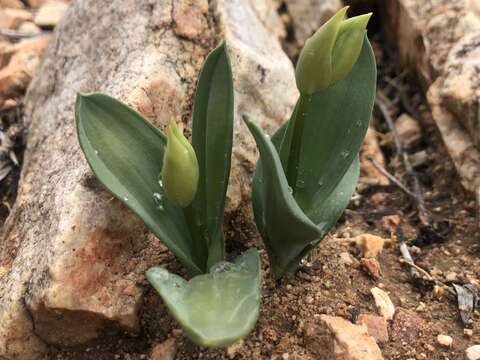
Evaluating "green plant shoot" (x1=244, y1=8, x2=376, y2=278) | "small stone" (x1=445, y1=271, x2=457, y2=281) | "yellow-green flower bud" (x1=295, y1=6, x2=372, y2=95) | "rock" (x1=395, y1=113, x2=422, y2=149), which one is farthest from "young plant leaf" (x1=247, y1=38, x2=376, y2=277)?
"rock" (x1=395, y1=113, x2=422, y2=149)

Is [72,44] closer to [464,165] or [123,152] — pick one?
[123,152]

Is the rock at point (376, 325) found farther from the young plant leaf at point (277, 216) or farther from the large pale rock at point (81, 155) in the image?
the large pale rock at point (81, 155)

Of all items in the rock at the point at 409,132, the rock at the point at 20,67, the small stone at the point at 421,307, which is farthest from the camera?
the rock at the point at 20,67

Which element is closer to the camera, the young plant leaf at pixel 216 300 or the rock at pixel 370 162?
the young plant leaf at pixel 216 300

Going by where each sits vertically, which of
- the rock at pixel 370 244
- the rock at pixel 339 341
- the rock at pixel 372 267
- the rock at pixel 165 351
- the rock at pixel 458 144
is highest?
the rock at pixel 165 351

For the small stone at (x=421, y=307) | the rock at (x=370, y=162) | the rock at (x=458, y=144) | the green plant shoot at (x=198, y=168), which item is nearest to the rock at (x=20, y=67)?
the green plant shoot at (x=198, y=168)

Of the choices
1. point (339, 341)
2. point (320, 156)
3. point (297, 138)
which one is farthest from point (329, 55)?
point (339, 341)

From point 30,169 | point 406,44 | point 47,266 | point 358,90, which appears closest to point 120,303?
point 47,266

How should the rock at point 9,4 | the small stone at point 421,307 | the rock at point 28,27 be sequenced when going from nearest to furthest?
the small stone at point 421,307, the rock at point 28,27, the rock at point 9,4

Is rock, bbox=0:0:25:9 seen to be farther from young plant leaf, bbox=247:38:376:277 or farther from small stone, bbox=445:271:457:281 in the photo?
small stone, bbox=445:271:457:281
